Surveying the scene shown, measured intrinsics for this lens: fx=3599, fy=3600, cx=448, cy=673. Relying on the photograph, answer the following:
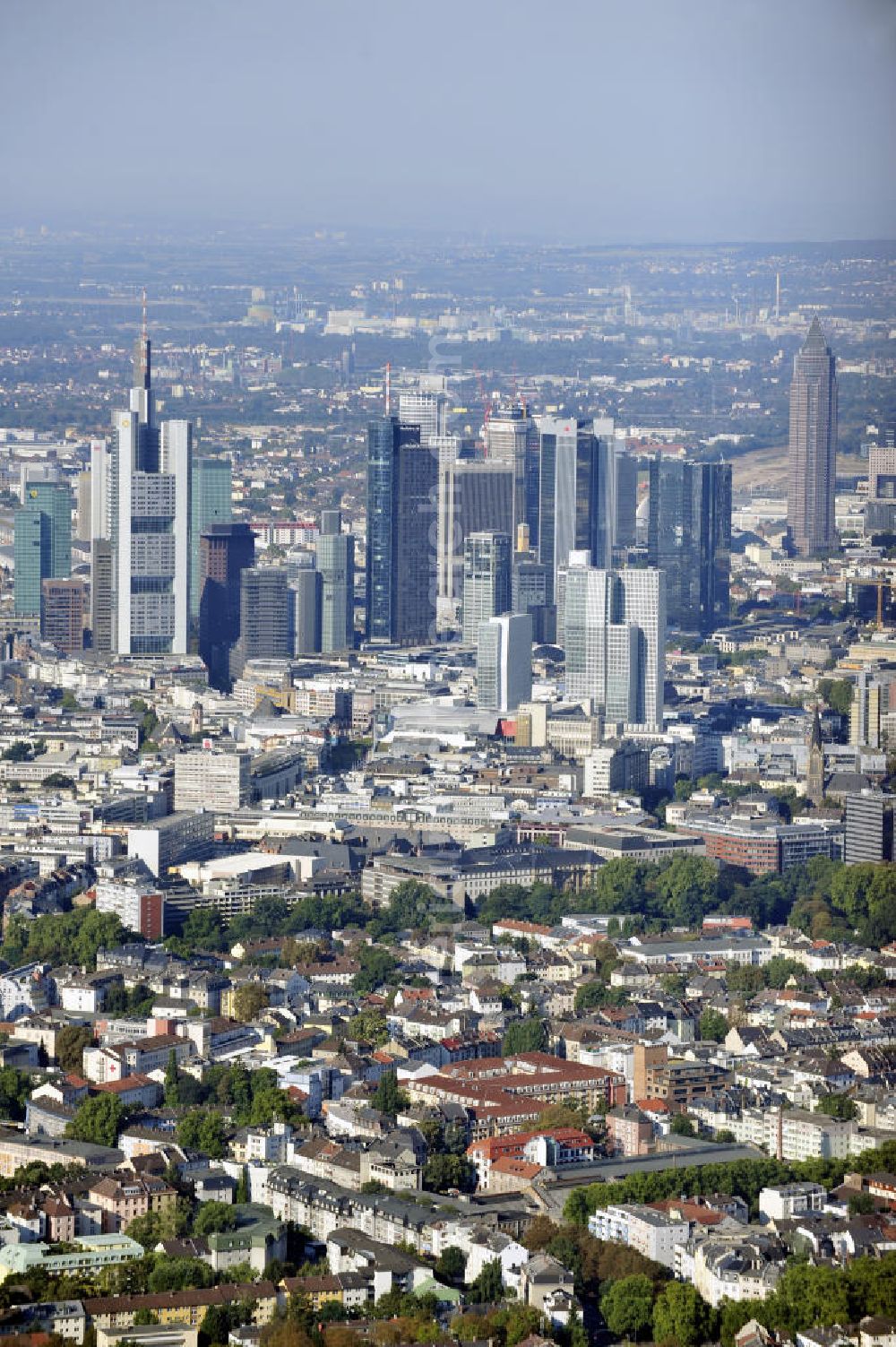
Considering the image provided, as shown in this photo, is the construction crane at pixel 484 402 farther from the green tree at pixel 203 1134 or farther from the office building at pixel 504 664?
the green tree at pixel 203 1134

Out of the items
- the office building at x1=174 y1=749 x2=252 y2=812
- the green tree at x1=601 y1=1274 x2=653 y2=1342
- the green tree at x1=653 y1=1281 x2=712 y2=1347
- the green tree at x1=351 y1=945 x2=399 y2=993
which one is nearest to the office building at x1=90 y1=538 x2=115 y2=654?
the office building at x1=174 y1=749 x2=252 y2=812

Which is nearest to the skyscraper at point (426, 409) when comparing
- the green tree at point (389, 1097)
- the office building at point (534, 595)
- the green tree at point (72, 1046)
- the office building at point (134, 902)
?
the office building at point (534, 595)

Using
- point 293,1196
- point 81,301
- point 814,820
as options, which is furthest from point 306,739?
point 81,301

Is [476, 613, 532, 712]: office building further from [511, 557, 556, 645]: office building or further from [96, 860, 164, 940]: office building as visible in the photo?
[96, 860, 164, 940]: office building

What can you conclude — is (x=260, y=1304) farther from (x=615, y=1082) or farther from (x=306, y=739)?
(x=306, y=739)

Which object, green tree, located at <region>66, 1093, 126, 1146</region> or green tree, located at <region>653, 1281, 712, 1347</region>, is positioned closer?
green tree, located at <region>653, 1281, 712, 1347</region>

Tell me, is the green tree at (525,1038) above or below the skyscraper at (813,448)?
below
